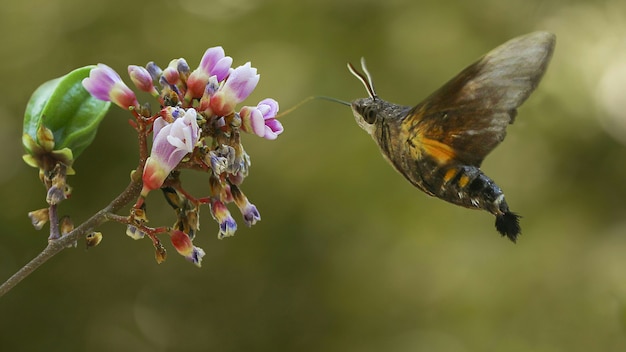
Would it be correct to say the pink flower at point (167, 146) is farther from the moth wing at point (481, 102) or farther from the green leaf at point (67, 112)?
the moth wing at point (481, 102)

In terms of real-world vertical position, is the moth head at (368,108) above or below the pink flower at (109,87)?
above

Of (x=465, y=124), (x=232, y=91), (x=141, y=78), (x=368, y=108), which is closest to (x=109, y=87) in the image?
(x=141, y=78)

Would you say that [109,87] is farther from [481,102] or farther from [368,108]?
[481,102]

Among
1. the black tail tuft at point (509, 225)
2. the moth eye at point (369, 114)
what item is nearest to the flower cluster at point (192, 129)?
the moth eye at point (369, 114)

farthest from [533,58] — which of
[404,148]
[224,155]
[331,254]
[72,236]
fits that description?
[331,254]

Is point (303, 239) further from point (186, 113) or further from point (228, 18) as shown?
point (186, 113)

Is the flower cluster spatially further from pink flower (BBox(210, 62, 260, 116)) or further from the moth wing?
the moth wing
